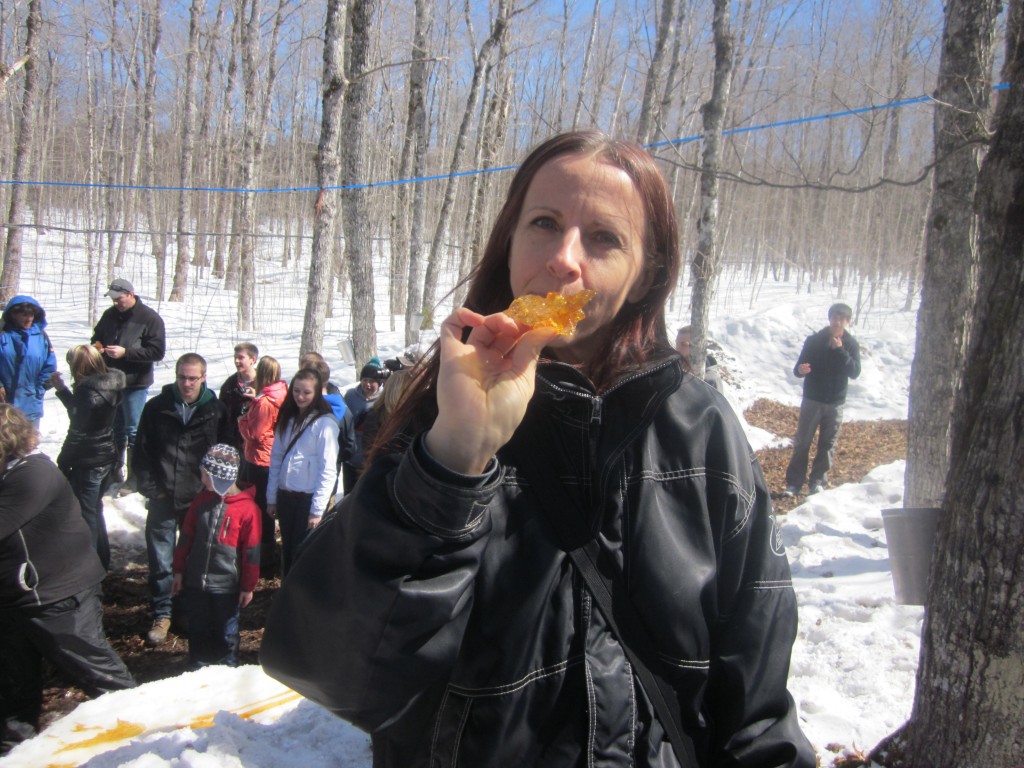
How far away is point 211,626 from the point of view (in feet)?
14.8

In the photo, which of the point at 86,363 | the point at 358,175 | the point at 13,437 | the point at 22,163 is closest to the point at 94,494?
the point at 86,363

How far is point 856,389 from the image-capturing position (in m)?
16.2

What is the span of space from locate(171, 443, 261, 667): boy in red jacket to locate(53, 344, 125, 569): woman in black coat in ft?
4.97

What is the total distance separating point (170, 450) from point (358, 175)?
14.1 feet

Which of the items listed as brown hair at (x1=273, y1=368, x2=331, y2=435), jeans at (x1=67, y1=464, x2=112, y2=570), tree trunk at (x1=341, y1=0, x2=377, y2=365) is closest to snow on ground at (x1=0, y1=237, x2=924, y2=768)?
jeans at (x1=67, y1=464, x2=112, y2=570)

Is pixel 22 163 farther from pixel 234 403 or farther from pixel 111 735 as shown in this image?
pixel 111 735

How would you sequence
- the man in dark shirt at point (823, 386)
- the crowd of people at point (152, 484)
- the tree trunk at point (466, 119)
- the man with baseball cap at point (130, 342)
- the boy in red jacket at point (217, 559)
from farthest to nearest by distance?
the tree trunk at point (466, 119) < the man in dark shirt at point (823, 386) < the man with baseball cap at point (130, 342) < the boy in red jacket at point (217, 559) < the crowd of people at point (152, 484)

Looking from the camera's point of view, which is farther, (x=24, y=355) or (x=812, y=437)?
(x=812, y=437)

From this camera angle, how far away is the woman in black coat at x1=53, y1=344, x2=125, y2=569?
215 inches

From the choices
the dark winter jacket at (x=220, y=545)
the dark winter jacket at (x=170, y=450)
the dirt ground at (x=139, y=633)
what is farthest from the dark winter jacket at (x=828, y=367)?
the dark winter jacket at (x=170, y=450)

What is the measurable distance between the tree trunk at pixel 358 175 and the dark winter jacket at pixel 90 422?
3.46 m

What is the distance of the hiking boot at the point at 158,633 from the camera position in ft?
16.9

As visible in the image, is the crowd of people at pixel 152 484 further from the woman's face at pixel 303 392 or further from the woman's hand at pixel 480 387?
the woman's hand at pixel 480 387

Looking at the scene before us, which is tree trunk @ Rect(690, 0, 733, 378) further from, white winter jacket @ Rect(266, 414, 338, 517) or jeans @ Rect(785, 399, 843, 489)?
white winter jacket @ Rect(266, 414, 338, 517)
